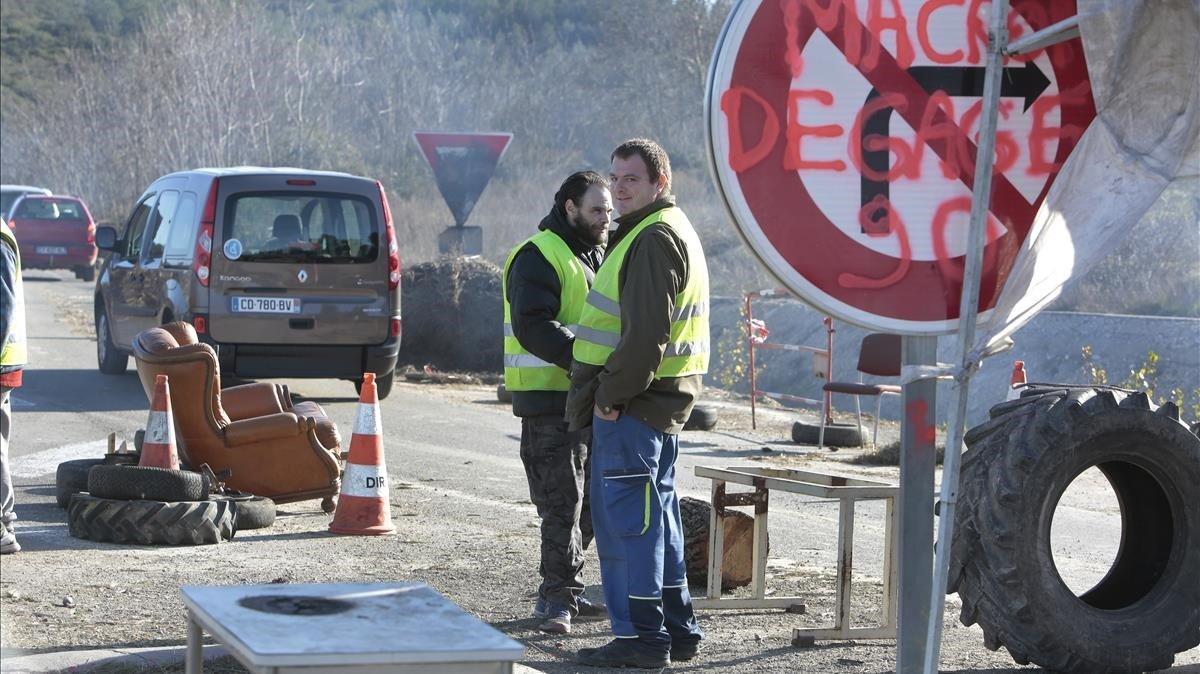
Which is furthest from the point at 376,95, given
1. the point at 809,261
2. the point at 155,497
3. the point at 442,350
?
the point at 809,261

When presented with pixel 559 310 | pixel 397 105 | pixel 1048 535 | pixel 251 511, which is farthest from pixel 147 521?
pixel 397 105

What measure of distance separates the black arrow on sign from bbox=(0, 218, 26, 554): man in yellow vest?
4821mm

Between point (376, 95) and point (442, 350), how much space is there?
6330 centimetres

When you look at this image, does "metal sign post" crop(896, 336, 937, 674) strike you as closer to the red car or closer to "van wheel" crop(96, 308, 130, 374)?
"van wheel" crop(96, 308, 130, 374)

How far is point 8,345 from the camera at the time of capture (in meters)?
7.57

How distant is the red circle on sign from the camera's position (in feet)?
11.5

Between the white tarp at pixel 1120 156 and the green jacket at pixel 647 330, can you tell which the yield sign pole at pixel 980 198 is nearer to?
the white tarp at pixel 1120 156

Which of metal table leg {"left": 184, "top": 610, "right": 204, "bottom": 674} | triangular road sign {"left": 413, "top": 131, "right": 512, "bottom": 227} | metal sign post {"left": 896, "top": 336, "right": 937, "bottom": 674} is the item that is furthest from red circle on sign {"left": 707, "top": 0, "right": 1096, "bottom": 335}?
triangular road sign {"left": 413, "top": 131, "right": 512, "bottom": 227}

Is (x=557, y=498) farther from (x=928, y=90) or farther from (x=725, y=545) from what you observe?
(x=928, y=90)

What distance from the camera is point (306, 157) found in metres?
64.1

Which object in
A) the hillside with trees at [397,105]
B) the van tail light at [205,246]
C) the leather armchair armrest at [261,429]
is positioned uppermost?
the hillside with trees at [397,105]

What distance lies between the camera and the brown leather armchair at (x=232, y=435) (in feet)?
29.6

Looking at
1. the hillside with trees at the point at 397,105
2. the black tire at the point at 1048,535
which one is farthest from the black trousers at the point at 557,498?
the hillside with trees at the point at 397,105

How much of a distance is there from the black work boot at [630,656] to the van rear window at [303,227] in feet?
28.7
